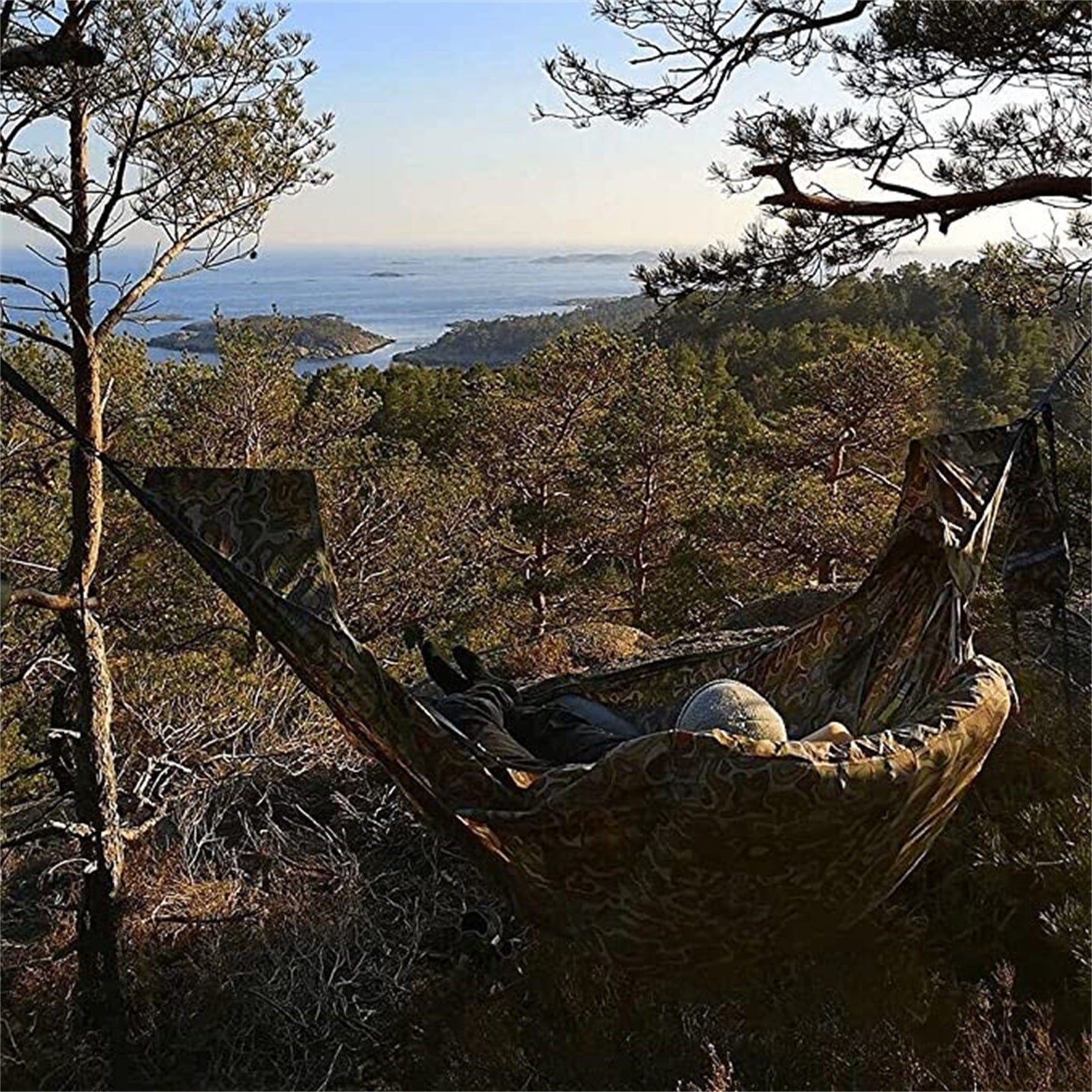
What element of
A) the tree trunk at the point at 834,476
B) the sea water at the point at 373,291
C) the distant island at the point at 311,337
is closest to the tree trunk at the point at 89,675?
the sea water at the point at 373,291

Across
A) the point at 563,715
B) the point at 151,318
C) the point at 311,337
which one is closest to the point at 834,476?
the point at 311,337

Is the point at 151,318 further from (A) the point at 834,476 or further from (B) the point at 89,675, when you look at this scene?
(A) the point at 834,476

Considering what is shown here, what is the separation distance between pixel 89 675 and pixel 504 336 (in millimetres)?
7086

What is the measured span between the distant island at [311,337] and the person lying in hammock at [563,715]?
3784mm

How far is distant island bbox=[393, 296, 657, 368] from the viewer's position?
8.23 meters

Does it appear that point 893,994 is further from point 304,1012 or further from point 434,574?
point 434,574

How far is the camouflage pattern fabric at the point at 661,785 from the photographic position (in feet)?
5.23

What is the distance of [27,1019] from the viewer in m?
2.60

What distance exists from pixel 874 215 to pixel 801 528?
3.16 metres

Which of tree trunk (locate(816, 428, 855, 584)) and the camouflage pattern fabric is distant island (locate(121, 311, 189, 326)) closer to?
the camouflage pattern fabric

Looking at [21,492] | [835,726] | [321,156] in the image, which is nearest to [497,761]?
[835,726]

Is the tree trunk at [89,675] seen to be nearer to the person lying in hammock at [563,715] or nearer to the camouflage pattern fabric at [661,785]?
the camouflage pattern fabric at [661,785]

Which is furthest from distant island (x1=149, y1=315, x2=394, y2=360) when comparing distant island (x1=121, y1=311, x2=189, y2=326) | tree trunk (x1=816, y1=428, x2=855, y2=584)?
distant island (x1=121, y1=311, x2=189, y2=326)

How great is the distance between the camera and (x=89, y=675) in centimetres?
238
